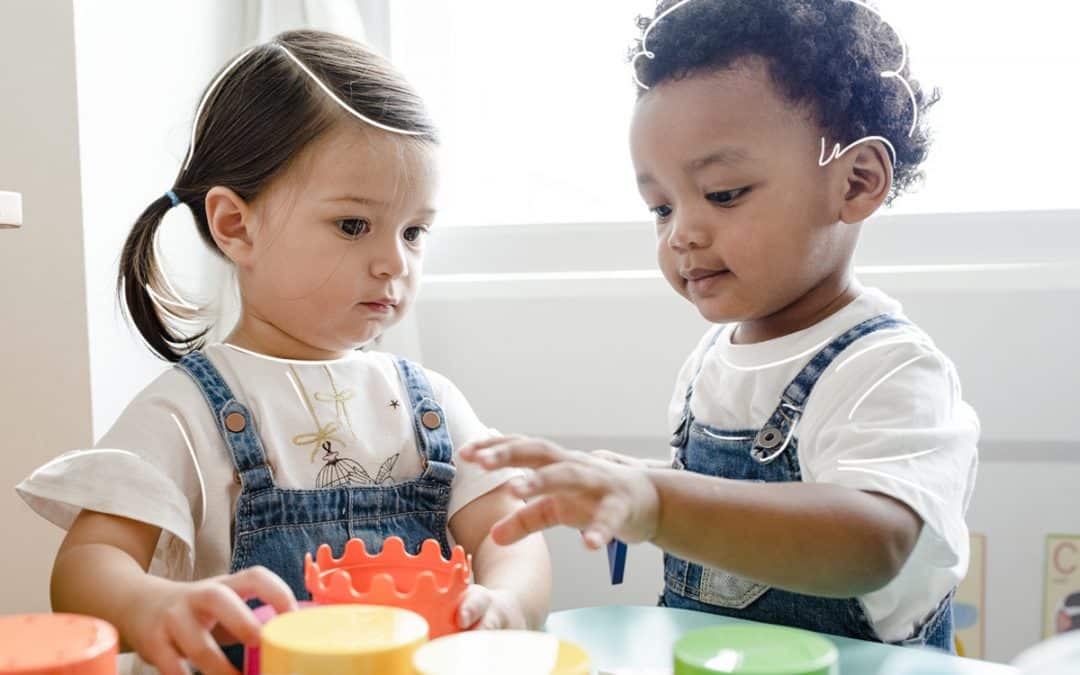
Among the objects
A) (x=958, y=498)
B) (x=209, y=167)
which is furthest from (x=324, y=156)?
(x=958, y=498)

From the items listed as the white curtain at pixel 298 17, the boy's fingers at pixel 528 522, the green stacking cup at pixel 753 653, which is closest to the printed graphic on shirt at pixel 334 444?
the boy's fingers at pixel 528 522

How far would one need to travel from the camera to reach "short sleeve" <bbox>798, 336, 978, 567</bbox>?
72 cm

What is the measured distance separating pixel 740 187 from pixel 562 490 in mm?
368

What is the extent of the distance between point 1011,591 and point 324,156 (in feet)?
3.06

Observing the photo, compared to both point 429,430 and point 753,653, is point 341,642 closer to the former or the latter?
point 753,653

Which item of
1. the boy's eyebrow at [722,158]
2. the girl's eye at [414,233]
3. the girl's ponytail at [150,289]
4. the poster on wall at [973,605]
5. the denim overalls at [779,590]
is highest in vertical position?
the boy's eyebrow at [722,158]

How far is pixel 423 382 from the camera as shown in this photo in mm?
921

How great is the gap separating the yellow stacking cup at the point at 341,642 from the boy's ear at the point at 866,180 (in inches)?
20.6

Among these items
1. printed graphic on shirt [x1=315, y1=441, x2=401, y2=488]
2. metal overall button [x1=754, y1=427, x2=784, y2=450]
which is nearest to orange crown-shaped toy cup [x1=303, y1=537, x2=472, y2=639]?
printed graphic on shirt [x1=315, y1=441, x2=401, y2=488]

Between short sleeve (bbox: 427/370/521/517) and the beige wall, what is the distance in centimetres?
36

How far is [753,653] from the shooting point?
0.47m

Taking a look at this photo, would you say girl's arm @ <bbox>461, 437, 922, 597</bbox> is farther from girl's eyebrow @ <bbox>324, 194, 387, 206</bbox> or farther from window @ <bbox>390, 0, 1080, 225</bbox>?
window @ <bbox>390, 0, 1080, 225</bbox>

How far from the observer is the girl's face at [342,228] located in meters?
0.85

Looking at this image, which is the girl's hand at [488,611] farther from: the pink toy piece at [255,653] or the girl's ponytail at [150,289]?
the girl's ponytail at [150,289]
